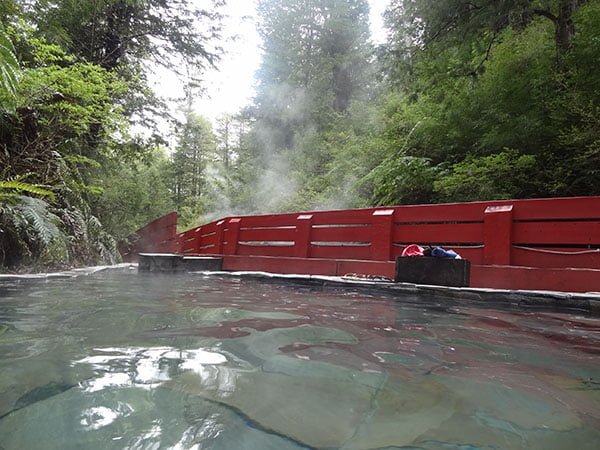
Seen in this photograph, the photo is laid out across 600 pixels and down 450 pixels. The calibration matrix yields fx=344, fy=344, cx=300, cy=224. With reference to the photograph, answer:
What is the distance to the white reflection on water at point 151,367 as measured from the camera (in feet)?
4.05

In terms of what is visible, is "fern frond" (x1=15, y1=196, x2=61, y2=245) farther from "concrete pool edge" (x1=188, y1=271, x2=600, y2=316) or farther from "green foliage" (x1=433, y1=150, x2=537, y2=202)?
"green foliage" (x1=433, y1=150, x2=537, y2=202)

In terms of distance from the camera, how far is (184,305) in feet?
9.62

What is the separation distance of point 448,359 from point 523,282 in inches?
121

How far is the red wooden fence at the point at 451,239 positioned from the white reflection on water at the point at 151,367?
→ 3975 millimetres

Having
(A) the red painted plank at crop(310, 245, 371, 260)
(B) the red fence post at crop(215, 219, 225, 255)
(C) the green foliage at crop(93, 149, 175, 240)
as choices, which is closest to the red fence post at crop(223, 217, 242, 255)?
(B) the red fence post at crop(215, 219, 225, 255)

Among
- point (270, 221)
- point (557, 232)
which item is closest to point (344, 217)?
point (270, 221)

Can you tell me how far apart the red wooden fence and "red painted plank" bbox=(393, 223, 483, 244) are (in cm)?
1

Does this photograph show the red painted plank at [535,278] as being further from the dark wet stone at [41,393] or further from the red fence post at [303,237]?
the dark wet stone at [41,393]

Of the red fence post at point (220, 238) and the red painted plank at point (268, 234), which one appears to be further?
the red fence post at point (220, 238)

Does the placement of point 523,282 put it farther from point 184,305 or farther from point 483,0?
point 483,0

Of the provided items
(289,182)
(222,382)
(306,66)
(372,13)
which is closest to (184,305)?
(222,382)

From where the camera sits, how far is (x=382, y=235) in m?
5.36

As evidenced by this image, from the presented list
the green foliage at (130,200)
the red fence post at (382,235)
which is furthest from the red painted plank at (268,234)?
the green foliage at (130,200)

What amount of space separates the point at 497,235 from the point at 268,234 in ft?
14.2
